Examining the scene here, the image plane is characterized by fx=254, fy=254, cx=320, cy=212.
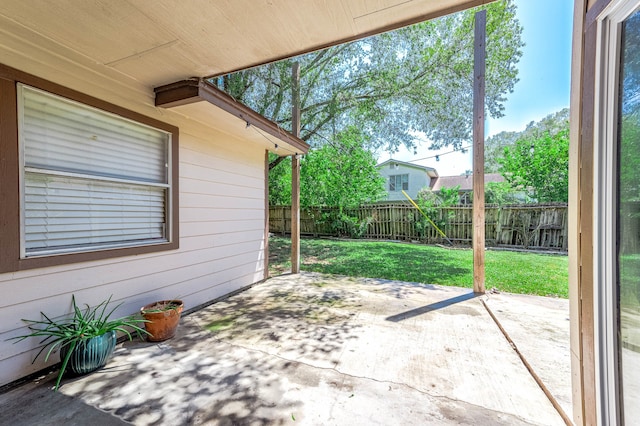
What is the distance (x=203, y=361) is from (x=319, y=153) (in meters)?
7.80

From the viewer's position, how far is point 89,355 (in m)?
2.00

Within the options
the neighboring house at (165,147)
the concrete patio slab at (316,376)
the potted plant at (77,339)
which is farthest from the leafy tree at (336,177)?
the potted plant at (77,339)

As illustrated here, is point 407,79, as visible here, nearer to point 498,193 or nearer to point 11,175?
point 11,175

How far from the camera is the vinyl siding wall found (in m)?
1.91

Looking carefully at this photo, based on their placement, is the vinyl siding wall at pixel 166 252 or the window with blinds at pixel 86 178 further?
the window with blinds at pixel 86 178

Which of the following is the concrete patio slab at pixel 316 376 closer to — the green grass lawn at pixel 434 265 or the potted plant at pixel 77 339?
the potted plant at pixel 77 339

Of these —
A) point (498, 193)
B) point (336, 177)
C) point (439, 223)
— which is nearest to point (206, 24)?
point (336, 177)

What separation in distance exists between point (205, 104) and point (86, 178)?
1.31m

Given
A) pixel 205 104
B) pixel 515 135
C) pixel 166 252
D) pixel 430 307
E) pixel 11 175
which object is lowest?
pixel 430 307

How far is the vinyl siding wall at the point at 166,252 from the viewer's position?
191 cm

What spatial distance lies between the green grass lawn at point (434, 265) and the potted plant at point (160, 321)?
2.92 meters

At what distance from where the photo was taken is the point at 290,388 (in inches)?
73.9

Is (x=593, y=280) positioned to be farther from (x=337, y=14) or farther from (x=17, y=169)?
(x=17, y=169)

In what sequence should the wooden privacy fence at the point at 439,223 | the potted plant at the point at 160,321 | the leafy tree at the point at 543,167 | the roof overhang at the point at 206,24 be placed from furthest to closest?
1. the leafy tree at the point at 543,167
2. the wooden privacy fence at the point at 439,223
3. the potted plant at the point at 160,321
4. the roof overhang at the point at 206,24
